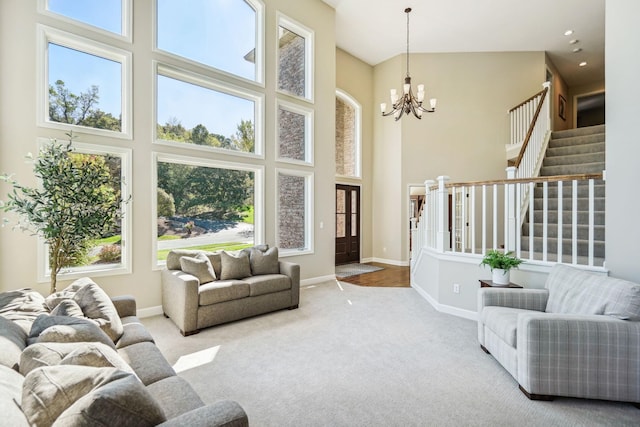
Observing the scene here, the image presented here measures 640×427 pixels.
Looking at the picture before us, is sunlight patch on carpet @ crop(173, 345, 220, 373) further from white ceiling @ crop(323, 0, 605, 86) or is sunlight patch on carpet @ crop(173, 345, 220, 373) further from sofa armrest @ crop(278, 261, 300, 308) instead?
white ceiling @ crop(323, 0, 605, 86)

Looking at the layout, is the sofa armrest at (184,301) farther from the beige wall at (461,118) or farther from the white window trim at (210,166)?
the beige wall at (461,118)

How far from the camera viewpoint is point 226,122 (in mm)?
4805

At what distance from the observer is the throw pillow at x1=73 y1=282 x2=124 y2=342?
2.01 m

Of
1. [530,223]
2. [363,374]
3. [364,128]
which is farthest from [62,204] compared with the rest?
[364,128]

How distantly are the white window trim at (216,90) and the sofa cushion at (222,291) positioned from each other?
202cm

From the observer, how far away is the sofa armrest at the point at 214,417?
1.08 metres

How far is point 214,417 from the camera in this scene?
1134mm

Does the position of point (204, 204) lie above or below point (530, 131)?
below

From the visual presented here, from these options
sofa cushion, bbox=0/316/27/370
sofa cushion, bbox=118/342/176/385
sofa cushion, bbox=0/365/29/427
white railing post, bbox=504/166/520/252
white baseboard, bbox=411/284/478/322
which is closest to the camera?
sofa cushion, bbox=0/365/29/427

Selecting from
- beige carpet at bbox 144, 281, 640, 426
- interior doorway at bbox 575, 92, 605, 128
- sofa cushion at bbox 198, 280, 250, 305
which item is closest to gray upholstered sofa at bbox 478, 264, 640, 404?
beige carpet at bbox 144, 281, 640, 426

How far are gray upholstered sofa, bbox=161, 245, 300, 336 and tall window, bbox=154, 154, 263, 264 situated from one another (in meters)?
0.53

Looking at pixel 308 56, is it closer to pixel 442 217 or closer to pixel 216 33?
pixel 216 33

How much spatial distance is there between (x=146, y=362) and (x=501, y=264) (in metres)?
3.35

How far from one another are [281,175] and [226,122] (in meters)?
1.32
